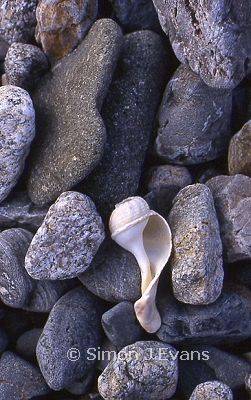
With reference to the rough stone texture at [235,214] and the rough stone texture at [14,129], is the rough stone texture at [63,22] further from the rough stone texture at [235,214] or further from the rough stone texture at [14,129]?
the rough stone texture at [235,214]

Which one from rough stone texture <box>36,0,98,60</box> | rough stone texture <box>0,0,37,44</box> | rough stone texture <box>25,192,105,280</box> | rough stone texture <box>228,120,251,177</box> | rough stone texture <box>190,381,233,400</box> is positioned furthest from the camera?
rough stone texture <box>0,0,37,44</box>

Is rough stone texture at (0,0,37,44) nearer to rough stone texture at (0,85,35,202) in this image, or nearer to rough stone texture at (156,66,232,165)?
rough stone texture at (0,85,35,202)

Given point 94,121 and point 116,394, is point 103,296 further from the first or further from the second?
point 94,121

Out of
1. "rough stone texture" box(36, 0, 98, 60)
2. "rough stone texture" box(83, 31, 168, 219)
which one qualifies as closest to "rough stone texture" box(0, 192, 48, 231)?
"rough stone texture" box(83, 31, 168, 219)

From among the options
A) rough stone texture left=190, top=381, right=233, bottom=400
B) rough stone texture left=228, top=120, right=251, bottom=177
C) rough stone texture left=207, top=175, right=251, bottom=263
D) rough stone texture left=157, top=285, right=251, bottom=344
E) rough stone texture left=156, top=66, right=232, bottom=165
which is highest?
rough stone texture left=156, top=66, right=232, bottom=165

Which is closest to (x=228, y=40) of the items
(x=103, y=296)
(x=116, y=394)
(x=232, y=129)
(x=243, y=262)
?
(x=232, y=129)

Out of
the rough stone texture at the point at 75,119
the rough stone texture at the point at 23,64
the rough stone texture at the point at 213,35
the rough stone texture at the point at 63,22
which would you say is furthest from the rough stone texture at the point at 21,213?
the rough stone texture at the point at 213,35
